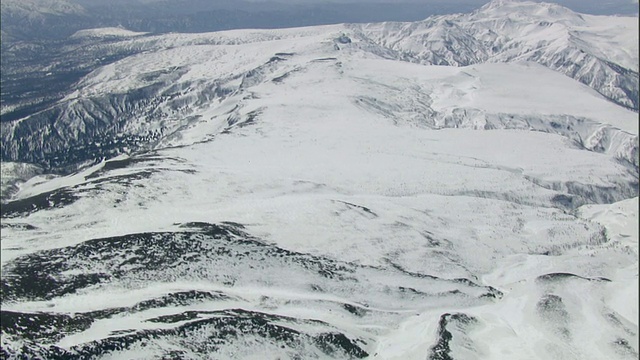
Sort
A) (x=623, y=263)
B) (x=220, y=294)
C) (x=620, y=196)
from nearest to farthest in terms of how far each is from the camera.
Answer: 1. (x=220, y=294)
2. (x=623, y=263)
3. (x=620, y=196)

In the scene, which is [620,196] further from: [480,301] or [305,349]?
[305,349]

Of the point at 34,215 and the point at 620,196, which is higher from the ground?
the point at 34,215

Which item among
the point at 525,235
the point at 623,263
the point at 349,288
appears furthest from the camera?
the point at 525,235

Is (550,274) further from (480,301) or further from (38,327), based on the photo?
(38,327)

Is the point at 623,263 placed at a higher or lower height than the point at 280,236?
lower

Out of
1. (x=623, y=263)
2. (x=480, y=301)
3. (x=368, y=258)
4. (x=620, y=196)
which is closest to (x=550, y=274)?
(x=480, y=301)

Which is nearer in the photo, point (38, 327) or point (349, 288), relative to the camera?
point (38, 327)

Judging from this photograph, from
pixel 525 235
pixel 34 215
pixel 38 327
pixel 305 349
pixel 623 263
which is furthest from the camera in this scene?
pixel 525 235

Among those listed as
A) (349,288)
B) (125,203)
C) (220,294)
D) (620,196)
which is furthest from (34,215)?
(620,196)

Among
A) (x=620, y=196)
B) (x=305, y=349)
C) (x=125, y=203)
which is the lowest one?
(x=620, y=196)
